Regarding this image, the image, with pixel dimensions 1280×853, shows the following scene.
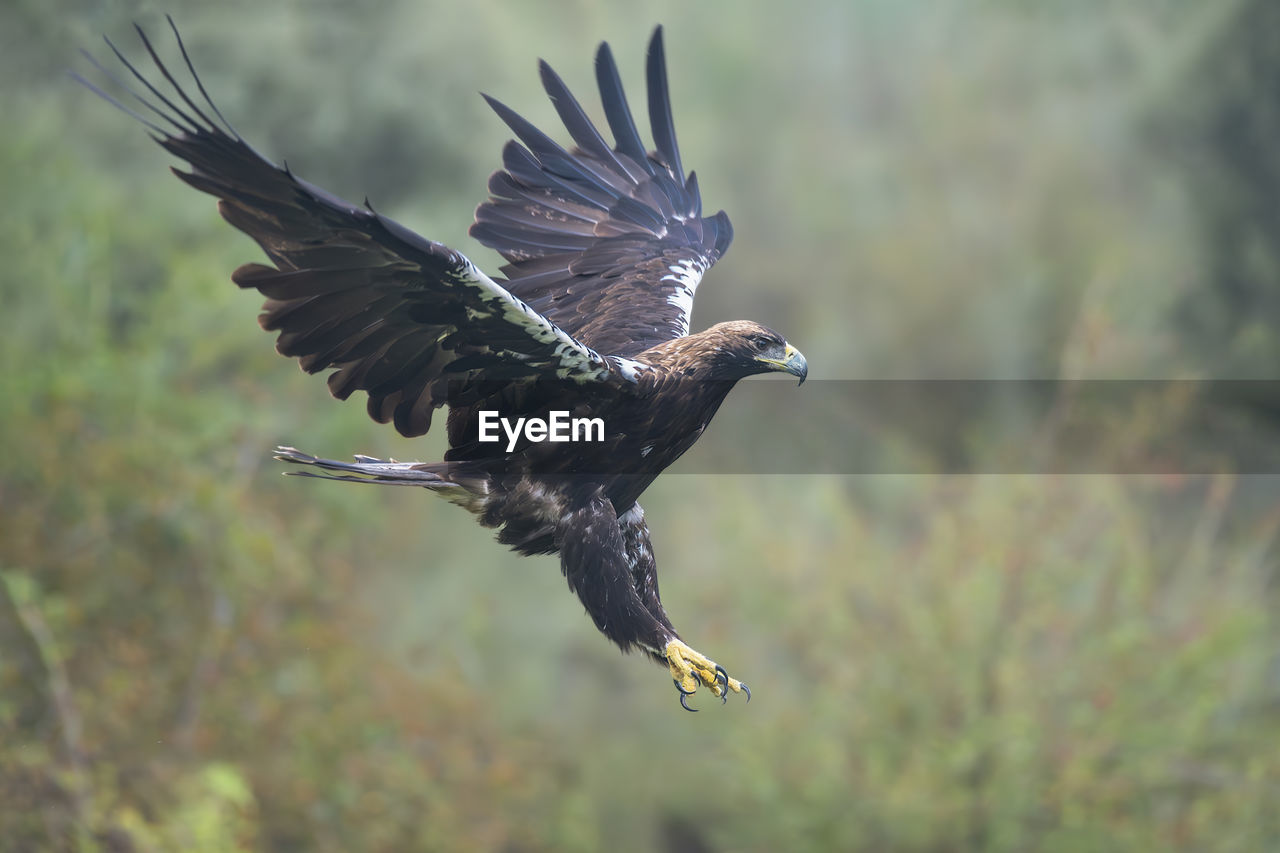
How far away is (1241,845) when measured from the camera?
45.9 ft

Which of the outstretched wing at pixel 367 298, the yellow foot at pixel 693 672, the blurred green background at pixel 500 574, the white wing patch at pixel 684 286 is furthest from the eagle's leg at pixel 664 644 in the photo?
the blurred green background at pixel 500 574

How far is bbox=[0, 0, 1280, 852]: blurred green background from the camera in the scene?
1397 centimetres

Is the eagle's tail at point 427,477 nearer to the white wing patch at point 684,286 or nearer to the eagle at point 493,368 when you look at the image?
the eagle at point 493,368

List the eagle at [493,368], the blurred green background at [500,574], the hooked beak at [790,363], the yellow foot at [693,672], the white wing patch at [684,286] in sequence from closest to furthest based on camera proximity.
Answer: the eagle at [493,368], the yellow foot at [693,672], the hooked beak at [790,363], the white wing patch at [684,286], the blurred green background at [500,574]

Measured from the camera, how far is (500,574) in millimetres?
17375

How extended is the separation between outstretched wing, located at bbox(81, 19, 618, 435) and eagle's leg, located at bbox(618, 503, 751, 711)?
0.81m

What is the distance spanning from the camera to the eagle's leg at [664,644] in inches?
189

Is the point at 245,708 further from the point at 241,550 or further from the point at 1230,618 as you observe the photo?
the point at 1230,618

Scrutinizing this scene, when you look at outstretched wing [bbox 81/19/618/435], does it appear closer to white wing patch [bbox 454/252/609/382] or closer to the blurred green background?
Result: white wing patch [bbox 454/252/609/382]

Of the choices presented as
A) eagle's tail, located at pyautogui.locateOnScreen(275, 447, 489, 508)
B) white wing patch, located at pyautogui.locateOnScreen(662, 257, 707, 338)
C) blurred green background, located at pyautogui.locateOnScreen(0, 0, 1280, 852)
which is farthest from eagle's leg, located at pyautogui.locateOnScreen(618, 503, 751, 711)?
blurred green background, located at pyautogui.locateOnScreen(0, 0, 1280, 852)

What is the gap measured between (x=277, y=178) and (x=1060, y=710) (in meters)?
11.8

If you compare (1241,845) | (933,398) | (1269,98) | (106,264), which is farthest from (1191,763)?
(106,264)

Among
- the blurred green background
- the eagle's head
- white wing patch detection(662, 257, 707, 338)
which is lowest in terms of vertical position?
the eagle's head

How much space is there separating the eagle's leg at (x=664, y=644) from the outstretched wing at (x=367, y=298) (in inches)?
32.1
